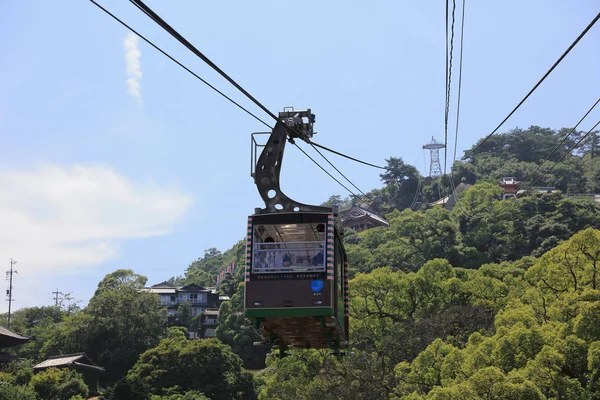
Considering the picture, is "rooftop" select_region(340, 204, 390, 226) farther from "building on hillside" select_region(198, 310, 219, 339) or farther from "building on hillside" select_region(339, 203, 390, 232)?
"building on hillside" select_region(198, 310, 219, 339)

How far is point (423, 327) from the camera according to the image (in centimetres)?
3784

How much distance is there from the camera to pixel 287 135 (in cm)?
1828

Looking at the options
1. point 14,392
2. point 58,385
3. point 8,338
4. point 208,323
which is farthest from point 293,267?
point 208,323

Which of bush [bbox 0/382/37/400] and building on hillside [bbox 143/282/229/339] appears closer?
bush [bbox 0/382/37/400]

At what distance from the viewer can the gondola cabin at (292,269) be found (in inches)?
618

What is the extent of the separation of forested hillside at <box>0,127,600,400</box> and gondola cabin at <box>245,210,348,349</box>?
38.0ft

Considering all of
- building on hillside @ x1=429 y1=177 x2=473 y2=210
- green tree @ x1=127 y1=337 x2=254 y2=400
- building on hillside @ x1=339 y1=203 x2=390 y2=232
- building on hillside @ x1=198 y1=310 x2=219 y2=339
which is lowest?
green tree @ x1=127 y1=337 x2=254 y2=400

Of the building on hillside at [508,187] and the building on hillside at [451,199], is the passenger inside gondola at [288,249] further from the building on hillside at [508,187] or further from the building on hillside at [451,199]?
the building on hillside at [508,187]

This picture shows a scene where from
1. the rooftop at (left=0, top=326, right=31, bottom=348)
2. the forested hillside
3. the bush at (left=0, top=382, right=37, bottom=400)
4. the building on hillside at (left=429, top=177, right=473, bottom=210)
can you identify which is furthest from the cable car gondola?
the building on hillside at (left=429, top=177, right=473, bottom=210)

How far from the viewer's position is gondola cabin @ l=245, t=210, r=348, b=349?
1570 cm

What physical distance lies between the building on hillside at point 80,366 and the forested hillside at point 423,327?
49.4 inches

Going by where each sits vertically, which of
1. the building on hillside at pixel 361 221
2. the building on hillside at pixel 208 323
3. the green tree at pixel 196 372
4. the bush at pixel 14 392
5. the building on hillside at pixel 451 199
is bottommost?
the bush at pixel 14 392

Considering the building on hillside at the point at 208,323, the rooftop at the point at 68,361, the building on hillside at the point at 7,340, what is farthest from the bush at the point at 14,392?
the building on hillside at the point at 208,323

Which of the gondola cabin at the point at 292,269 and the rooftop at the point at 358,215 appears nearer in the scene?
the gondola cabin at the point at 292,269
